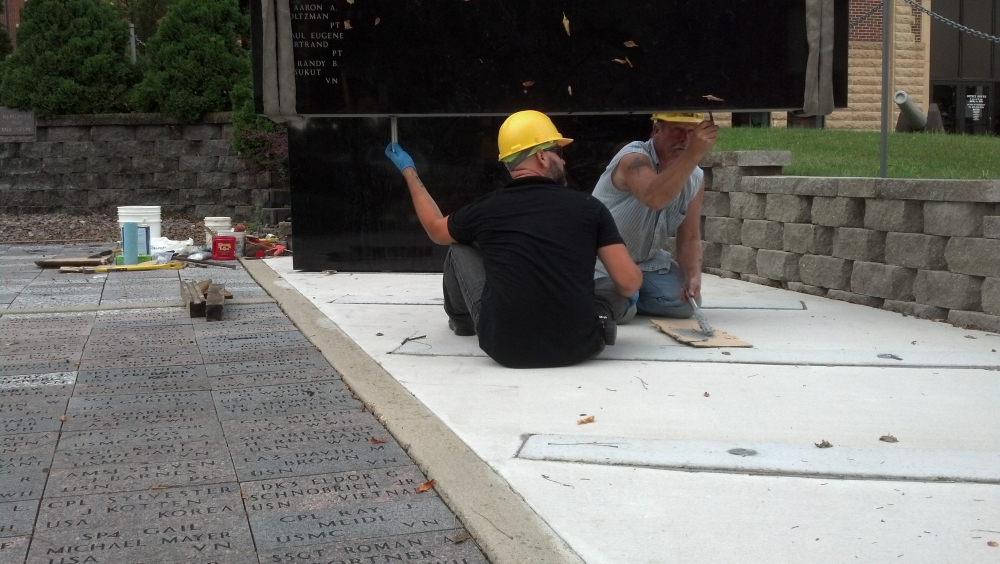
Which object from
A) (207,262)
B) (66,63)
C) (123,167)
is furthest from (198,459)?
(66,63)

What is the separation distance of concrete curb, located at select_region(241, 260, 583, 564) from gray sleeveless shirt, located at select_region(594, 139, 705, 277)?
1590 mm

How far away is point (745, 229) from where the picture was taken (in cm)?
834

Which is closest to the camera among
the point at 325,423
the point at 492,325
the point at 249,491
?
the point at 249,491

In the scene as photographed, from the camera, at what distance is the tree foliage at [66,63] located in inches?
645

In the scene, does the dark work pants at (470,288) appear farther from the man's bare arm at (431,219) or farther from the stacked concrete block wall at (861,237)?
the stacked concrete block wall at (861,237)

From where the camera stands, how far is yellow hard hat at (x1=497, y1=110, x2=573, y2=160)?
4844mm

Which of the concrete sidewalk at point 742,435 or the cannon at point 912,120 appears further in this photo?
the cannon at point 912,120

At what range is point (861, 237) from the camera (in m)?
6.87

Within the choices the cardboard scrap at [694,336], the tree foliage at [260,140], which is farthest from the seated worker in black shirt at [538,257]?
the tree foliage at [260,140]

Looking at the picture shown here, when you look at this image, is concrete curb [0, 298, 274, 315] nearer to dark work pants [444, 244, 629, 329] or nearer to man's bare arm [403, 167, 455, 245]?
dark work pants [444, 244, 629, 329]

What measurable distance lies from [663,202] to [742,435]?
1871mm

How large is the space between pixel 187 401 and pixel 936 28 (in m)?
23.5

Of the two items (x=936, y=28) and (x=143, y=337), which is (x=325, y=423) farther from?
(x=936, y=28)

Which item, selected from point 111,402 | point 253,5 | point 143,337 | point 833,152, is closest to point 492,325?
point 111,402
